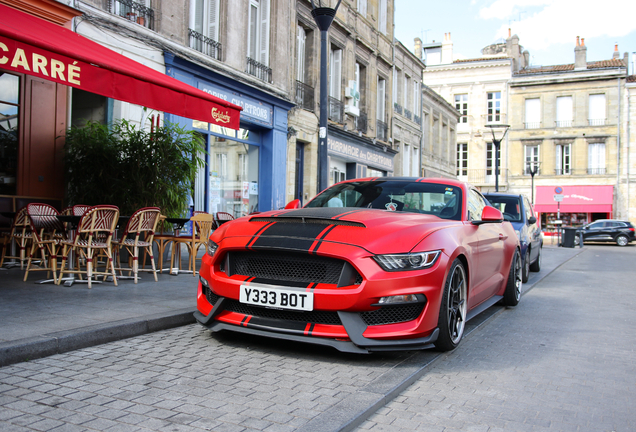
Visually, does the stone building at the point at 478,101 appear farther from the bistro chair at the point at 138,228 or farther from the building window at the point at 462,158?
the bistro chair at the point at 138,228

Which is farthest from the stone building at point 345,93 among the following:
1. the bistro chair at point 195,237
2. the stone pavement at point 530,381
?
the stone pavement at point 530,381

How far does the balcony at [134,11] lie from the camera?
1093 centimetres

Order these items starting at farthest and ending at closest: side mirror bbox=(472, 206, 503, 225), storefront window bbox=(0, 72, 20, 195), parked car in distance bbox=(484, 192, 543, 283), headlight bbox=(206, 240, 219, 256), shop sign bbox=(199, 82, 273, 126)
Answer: shop sign bbox=(199, 82, 273, 126), parked car in distance bbox=(484, 192, 543, 283), storefront window bbox=(0, 72, 20, 195), side mirror bbox=(472, 206, 503, 225), headlight bbox=(206, 240, 219, 256)

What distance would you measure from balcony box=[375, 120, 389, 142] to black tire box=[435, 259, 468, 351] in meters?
20.5

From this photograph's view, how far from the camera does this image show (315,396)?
3.23 m

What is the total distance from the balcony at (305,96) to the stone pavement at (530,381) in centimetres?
1285

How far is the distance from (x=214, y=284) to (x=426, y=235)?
170 centimetres

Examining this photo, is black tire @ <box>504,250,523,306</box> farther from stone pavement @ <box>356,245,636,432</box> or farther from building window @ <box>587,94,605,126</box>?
building window @ <box>587,94,605,126</box>

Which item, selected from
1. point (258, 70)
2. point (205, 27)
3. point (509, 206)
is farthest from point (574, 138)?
point (205, 27)

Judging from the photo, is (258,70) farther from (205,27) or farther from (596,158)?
(596,158)

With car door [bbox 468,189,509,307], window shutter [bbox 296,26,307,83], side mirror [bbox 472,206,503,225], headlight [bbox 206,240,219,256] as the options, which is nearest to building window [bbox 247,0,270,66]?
window shutter [bbox 296,26,307,83]

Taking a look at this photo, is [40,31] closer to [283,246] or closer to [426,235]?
[283,246]

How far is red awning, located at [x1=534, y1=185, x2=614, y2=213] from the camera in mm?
44688

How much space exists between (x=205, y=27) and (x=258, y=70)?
236cm
